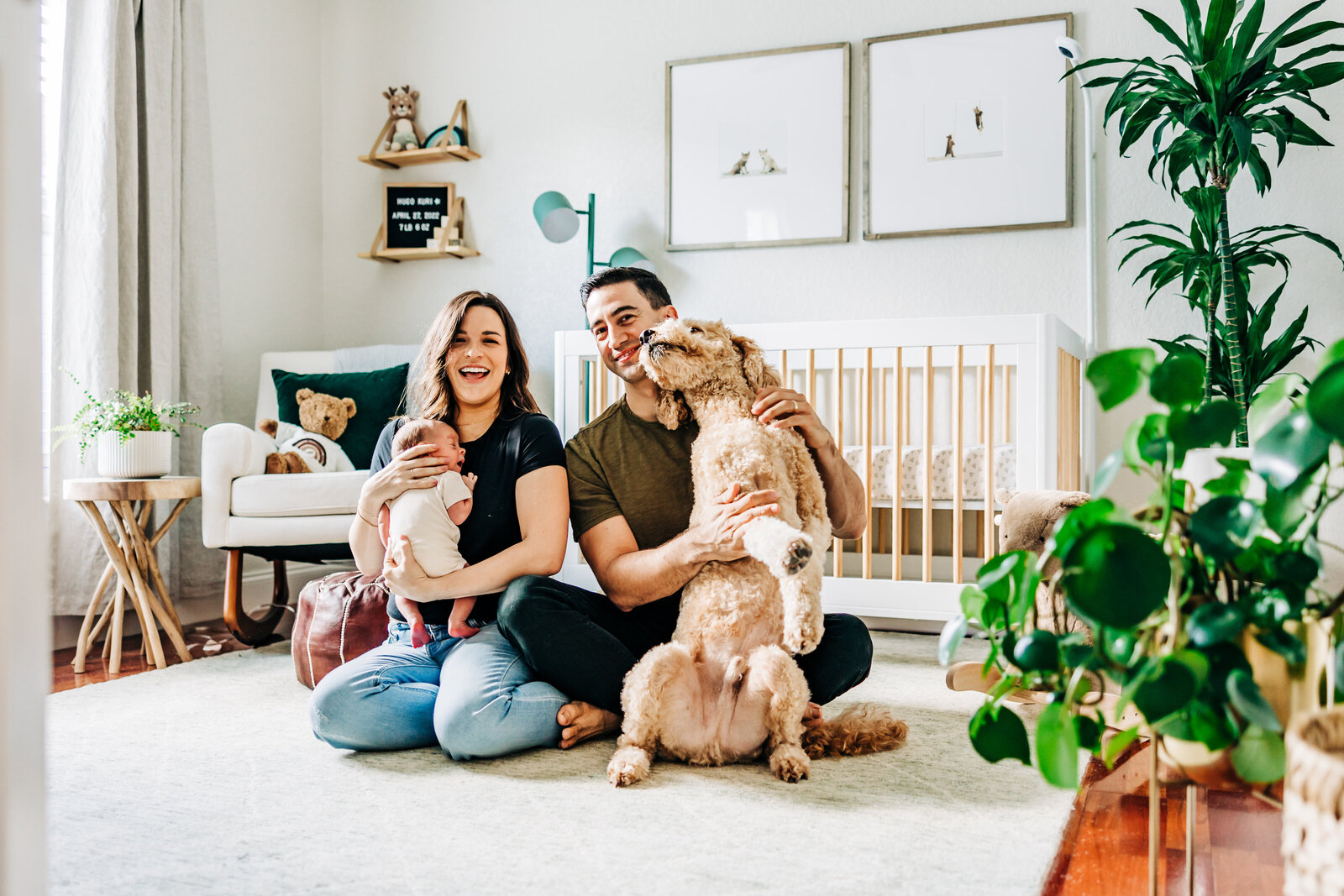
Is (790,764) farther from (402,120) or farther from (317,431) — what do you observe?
(402,120)

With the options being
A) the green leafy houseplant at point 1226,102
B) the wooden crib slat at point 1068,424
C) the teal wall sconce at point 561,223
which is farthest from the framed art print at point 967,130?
the teal wall sconce at point 561,223

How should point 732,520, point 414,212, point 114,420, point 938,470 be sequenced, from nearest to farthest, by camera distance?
1. point 732,520
2. point 114,420
3. point 938,470
4. point 414,212

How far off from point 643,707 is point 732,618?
18 cm

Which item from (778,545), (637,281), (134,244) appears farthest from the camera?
(134,244)

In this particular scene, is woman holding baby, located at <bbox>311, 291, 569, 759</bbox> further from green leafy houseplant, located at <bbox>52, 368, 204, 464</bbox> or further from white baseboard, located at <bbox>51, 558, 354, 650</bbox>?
white baseboard, located at <bbox>51, 558, 354, 650</bbox>

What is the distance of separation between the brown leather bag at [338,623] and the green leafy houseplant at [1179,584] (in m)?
1.46

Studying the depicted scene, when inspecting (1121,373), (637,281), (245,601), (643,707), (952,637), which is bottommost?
(245,601)

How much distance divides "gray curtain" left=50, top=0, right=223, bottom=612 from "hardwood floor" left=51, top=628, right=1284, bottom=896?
256 cm

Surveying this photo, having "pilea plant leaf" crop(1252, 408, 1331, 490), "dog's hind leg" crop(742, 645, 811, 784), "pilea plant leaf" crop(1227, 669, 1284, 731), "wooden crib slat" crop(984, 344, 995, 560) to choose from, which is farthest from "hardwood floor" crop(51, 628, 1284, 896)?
"wooden crib slat" crop(984, 344, 995, 560)

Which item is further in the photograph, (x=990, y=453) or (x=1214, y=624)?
(x=990, y=453)

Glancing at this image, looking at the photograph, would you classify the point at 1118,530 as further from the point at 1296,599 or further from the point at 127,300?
the point at 127,300

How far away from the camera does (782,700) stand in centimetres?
135

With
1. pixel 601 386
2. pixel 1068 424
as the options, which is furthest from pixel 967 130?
pixel 601 386

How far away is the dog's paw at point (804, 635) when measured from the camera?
126 cm
